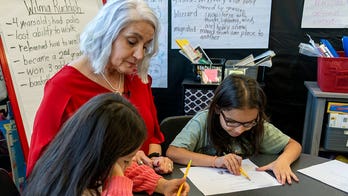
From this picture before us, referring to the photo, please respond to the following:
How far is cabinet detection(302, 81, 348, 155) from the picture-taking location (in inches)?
81.5

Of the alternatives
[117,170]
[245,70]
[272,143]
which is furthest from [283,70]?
[117,170]

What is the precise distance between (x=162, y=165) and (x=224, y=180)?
0.22 metres

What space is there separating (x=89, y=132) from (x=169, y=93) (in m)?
1.80

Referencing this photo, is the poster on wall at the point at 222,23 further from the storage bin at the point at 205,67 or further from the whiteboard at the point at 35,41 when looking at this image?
the whiteboard at the point at 35,41

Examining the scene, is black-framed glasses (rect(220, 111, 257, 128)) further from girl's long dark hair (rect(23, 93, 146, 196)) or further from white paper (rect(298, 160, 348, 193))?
girl's long dark hair (rect(23, 93, 146, 196))

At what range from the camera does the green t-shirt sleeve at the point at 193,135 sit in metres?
1.39

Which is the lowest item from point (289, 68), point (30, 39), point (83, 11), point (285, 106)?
point (285, 106)

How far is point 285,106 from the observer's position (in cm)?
252

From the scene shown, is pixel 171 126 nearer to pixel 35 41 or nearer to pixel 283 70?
pixel 35 41

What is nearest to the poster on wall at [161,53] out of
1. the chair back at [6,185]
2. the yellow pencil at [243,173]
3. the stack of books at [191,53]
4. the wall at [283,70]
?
the wall at [283,70]

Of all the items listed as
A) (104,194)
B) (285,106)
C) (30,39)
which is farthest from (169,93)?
(104,194)

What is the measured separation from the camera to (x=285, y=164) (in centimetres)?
127

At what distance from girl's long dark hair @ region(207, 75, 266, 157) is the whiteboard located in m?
0.85

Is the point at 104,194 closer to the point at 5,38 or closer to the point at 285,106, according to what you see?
the point at 5,38
